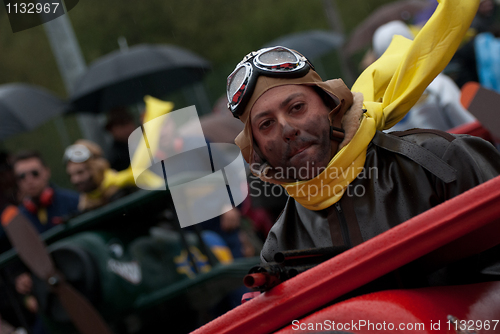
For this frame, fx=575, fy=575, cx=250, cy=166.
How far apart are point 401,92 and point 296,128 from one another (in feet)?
1.41

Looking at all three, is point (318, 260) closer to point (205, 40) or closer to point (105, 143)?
point (105, 143)

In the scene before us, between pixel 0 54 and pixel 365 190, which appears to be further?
pixel 0 54

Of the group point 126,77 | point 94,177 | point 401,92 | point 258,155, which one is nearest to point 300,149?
point 258,155

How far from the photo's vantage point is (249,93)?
1962mm

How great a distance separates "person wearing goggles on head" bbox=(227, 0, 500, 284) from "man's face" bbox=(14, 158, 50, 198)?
3.50m

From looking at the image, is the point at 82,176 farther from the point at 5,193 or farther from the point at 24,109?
the point at 24,109

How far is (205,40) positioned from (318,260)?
54.3ft

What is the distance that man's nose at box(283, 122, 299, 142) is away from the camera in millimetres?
1882

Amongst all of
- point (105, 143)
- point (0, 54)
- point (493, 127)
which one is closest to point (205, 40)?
point (0, 54)

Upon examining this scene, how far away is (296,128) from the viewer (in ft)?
6.20

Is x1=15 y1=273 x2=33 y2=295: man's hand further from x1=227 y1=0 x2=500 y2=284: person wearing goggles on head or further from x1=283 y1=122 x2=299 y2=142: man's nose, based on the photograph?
x1=283 y1=122 x2=299 y2=142: man's nose

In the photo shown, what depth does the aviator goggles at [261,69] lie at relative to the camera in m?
1.94

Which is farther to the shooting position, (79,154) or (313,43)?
(313,43)

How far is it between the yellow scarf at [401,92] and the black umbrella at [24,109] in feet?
15.4
